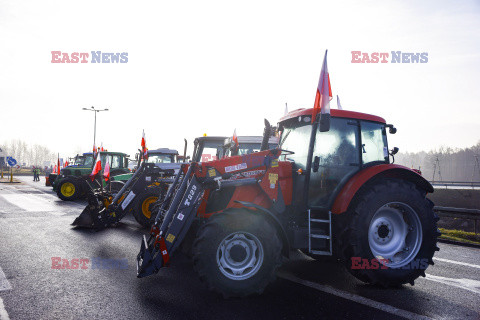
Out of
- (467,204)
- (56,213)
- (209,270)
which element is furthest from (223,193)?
(467,204)

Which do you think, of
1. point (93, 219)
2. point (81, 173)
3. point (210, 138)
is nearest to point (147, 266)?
point (93, 219)

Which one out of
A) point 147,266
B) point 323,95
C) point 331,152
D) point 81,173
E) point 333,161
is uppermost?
point 323,95

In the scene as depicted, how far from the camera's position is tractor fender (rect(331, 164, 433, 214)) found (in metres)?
4.18

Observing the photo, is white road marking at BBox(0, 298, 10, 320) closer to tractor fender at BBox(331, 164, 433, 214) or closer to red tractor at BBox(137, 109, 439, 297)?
red tractor at BBox(137, 109, 439, 297)

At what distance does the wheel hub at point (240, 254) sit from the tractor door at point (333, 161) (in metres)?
1.04

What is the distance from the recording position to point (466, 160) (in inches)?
3787

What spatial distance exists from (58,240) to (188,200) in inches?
169

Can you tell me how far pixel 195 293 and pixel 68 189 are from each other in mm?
13874

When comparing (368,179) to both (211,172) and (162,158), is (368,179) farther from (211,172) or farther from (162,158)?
(162,158)

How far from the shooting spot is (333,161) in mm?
4625

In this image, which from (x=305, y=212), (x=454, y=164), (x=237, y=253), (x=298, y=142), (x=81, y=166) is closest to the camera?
(x=237, y=253)

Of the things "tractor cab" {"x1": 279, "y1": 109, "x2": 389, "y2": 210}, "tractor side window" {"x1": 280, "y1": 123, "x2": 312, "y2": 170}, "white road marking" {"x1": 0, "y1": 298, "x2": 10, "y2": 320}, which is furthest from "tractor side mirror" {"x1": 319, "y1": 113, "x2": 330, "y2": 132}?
"white road marking" {"x1": 0, "y1": 298, "x2": 10, "y2": 320}

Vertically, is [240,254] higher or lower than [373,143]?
lower

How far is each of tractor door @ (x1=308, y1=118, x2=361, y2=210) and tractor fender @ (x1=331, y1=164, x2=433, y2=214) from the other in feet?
0.57
